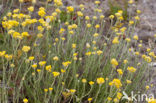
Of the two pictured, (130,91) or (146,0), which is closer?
(130,91)

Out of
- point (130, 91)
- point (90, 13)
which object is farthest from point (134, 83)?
point (90, 13)

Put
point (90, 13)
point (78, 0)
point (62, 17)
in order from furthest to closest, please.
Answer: point (78, 0), point (90, 13), point (62, 17)

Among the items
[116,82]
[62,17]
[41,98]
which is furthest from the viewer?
[62,17]

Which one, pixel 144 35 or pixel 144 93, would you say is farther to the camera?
pixel 144 35

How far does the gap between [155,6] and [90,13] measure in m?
1.41

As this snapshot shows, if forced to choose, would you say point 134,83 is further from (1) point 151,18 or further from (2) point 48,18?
(1) point 151,18

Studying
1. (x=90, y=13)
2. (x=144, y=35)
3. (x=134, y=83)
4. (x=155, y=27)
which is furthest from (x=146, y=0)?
(x=134, y=83)

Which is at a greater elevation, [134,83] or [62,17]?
[62,17]

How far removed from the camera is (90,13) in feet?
12.2

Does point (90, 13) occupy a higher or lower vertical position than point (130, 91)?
higher

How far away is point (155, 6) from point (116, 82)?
3.03 meters

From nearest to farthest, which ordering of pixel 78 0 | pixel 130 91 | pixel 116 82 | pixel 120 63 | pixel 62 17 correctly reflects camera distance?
pixel 116 82, pixel 130 91, pixel 120 63, pixel 62 17, pixel 78 0

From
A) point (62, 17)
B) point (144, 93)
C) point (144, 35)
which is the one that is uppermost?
point (62, 17)

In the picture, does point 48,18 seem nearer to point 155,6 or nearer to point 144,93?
point 144,93
